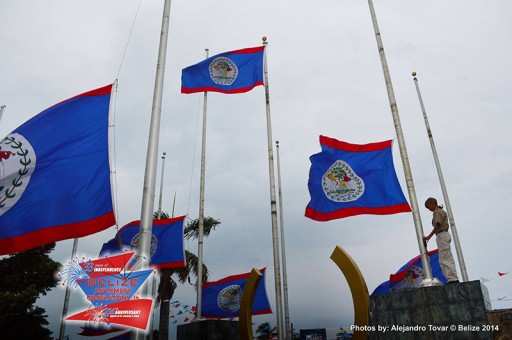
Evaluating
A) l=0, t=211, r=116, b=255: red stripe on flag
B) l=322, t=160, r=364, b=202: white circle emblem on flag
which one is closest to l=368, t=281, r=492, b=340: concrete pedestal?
l=322, t=160, r=364, b=202: white circle emblem on flag

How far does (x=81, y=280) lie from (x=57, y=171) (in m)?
2.72

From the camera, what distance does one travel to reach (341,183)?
1092cm

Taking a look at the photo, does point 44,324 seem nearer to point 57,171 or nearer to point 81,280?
point 57,171

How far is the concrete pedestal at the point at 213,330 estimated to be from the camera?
433 inches

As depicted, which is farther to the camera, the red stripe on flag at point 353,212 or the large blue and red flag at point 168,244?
the large blue and red flag at point 168,244

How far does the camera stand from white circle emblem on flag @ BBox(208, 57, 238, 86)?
48.8ft

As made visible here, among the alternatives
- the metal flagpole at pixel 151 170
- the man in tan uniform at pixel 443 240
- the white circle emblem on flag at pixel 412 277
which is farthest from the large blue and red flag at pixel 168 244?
the white circle emblem on flag at pixel 412 277

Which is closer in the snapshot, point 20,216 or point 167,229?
point 20,216

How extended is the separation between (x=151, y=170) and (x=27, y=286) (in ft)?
56.6

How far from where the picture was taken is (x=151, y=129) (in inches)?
293

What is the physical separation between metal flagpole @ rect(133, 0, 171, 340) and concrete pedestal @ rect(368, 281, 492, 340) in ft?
15.2

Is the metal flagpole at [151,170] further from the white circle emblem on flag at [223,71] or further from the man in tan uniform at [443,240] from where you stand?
the white circle emblem on flag at [223,71]

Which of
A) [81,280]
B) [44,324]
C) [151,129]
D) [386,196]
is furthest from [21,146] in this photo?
[44,324]

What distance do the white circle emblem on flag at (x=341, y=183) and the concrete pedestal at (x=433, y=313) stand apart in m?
3.56
